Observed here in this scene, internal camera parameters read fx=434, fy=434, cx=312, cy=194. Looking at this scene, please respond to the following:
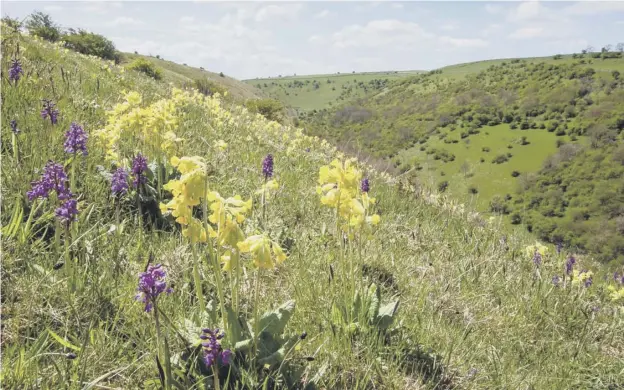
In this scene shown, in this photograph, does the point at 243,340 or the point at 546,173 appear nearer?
the point at 243,340

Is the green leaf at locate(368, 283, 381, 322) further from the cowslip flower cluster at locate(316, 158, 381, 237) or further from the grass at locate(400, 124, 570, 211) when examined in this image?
the grass at locate(400, 124, 570, 211)

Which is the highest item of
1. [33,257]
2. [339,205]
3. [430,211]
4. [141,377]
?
[339,205]

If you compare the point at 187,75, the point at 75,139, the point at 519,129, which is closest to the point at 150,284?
the point at 75,139

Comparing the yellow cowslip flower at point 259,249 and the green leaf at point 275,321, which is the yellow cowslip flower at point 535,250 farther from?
the yellow cowslip flower at point 259,249

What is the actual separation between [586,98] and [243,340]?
154438mm

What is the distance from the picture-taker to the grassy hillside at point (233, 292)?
177 cm

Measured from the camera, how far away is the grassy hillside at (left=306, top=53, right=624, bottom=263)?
8800cm

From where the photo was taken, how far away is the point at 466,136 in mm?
128625

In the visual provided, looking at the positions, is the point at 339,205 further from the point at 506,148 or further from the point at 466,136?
the point at 466,136

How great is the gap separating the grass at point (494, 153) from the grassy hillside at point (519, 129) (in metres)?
0.26

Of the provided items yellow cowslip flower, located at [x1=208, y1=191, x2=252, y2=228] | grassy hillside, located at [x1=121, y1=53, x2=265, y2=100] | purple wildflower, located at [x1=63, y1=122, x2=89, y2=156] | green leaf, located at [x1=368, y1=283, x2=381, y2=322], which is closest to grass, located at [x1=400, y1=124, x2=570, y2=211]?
grassy hillside, located at [x1=121, y1=53, x2=265, y2=100]

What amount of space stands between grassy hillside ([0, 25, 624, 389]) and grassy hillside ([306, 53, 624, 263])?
7118 centimetres

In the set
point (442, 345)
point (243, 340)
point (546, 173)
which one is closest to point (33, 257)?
point (243, 340)

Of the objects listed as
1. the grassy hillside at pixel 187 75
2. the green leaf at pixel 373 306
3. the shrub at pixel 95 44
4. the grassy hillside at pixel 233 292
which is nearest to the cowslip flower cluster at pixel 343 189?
the grassy hillside at pixel 233 292
